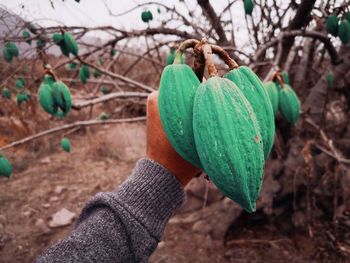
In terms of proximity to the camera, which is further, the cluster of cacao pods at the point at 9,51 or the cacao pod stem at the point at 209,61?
the cluster of cacao pods at the point at 9,51

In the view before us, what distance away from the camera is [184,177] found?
0.85 m

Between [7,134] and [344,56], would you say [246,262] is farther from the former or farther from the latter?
[7,134]

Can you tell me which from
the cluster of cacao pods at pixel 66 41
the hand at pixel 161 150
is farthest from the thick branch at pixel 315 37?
the cluster of cacao pods at pixel 66 41

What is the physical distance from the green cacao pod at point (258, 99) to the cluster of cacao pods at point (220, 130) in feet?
0.08

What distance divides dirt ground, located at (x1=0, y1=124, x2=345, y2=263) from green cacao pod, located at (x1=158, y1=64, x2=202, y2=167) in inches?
66.6

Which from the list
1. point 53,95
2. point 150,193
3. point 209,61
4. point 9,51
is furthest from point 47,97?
point 9,51

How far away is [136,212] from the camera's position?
0.80 meters

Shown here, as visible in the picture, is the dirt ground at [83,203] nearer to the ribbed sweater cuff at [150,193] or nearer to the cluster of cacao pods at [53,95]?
the cluster of cacao pods at [53,95]

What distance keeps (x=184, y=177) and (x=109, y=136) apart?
428cm

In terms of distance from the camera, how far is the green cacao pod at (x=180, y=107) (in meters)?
0.57

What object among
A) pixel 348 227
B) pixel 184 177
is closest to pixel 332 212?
pixel 348 227

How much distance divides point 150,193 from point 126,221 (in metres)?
0.09

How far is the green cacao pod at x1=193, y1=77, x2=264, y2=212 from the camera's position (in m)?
0.52

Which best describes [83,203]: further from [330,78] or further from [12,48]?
[330,78]
